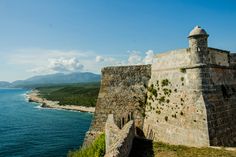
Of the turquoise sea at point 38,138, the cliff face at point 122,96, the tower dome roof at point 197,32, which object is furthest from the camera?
the turquoise sea at point 38,138

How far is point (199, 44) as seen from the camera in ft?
62.0

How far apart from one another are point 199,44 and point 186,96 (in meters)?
4.00

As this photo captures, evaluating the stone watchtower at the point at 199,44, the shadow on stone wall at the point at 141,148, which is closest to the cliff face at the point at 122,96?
the shadow on stone wall at the point at 141,148

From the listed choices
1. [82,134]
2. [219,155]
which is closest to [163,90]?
[219,155]

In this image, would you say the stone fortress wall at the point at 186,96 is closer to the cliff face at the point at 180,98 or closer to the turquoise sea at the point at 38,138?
the cliff face at the point at 180,98

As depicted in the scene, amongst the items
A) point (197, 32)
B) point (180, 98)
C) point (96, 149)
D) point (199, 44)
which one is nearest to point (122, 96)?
point (96, 149)

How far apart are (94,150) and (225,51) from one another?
49.9 ft

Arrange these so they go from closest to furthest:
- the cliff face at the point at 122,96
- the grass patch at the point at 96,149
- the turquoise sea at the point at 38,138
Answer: the grass patch at the point at 96,149, the cliff face at the point at 122,96, the turquoise sea at the point at 38,138

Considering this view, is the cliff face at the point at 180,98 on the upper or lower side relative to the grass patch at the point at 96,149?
upper

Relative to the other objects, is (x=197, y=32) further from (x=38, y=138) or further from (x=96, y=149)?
(x=38, y=138)

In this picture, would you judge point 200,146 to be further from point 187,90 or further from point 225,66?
point 225,66

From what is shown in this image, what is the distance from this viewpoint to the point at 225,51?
847 inches

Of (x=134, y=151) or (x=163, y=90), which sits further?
(x=163, y=90)

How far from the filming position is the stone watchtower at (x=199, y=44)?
18859 mm
